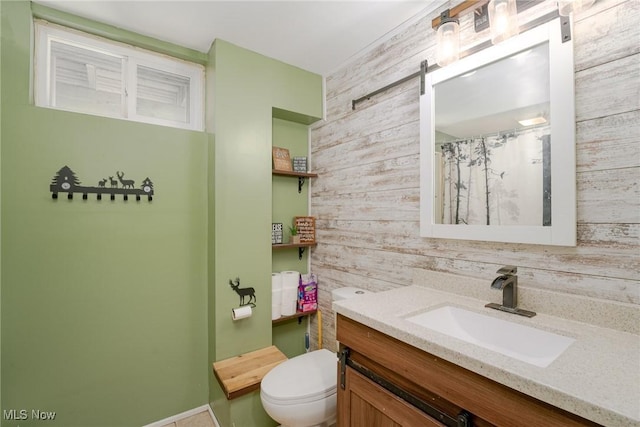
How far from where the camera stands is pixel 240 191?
192cm

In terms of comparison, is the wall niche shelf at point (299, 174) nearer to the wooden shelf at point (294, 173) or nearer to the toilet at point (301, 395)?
the wooden shelf at point (294, 173)

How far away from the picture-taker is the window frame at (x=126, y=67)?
5.23 feet

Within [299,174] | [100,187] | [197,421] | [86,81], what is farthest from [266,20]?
[197,421]

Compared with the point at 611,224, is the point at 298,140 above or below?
above

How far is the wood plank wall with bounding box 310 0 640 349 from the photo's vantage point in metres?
0.94

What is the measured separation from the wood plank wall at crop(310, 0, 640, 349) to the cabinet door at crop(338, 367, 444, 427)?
679 mm

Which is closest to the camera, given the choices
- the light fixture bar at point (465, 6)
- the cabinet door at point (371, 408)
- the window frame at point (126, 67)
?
the cabinet door at point (371, 408)

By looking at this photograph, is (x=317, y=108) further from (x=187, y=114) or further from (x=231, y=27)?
(x=187, y=114)

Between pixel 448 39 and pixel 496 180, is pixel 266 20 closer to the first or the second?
pixel 448 39

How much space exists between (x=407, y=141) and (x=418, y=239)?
0.57 meters

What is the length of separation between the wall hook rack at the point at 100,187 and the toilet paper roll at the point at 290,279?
1.08 meters

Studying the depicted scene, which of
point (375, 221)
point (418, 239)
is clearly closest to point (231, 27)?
point (375, 221)

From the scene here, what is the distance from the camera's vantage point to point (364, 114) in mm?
1908

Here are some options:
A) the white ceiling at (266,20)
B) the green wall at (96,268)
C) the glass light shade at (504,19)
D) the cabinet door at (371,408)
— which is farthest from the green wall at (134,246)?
the glass light shade at (504,19)
